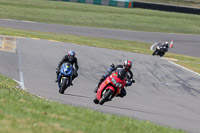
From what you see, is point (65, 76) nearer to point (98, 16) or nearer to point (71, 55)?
point (71, 55)

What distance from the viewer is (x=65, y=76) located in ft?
43.6

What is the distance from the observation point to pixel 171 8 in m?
47.3

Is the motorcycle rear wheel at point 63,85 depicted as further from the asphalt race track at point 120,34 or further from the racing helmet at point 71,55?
the asphalt race track at point 120,34

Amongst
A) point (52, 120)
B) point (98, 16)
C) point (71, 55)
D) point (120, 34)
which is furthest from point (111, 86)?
point (98, 16)

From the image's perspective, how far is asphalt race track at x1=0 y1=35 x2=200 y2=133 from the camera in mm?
11914

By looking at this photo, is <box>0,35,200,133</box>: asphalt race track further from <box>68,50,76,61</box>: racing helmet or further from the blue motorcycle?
<box>68,50,76,61</box>: racing helmet

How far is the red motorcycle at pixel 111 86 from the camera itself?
1148 cm

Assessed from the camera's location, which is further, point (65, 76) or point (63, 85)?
point (65, 76)

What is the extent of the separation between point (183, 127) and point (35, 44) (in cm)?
1467

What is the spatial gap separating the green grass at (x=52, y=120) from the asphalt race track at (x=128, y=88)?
111 inches

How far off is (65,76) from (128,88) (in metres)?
3.29

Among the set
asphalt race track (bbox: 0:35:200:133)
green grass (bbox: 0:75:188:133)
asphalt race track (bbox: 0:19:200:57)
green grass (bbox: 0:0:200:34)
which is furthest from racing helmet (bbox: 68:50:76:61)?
green grass (bbox: 0:0:200:34)

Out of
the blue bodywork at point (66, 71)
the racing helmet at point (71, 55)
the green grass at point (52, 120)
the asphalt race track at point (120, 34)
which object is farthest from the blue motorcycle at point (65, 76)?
the asphalt race track at point (120, 34)

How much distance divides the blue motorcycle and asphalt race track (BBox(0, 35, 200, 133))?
295mm
